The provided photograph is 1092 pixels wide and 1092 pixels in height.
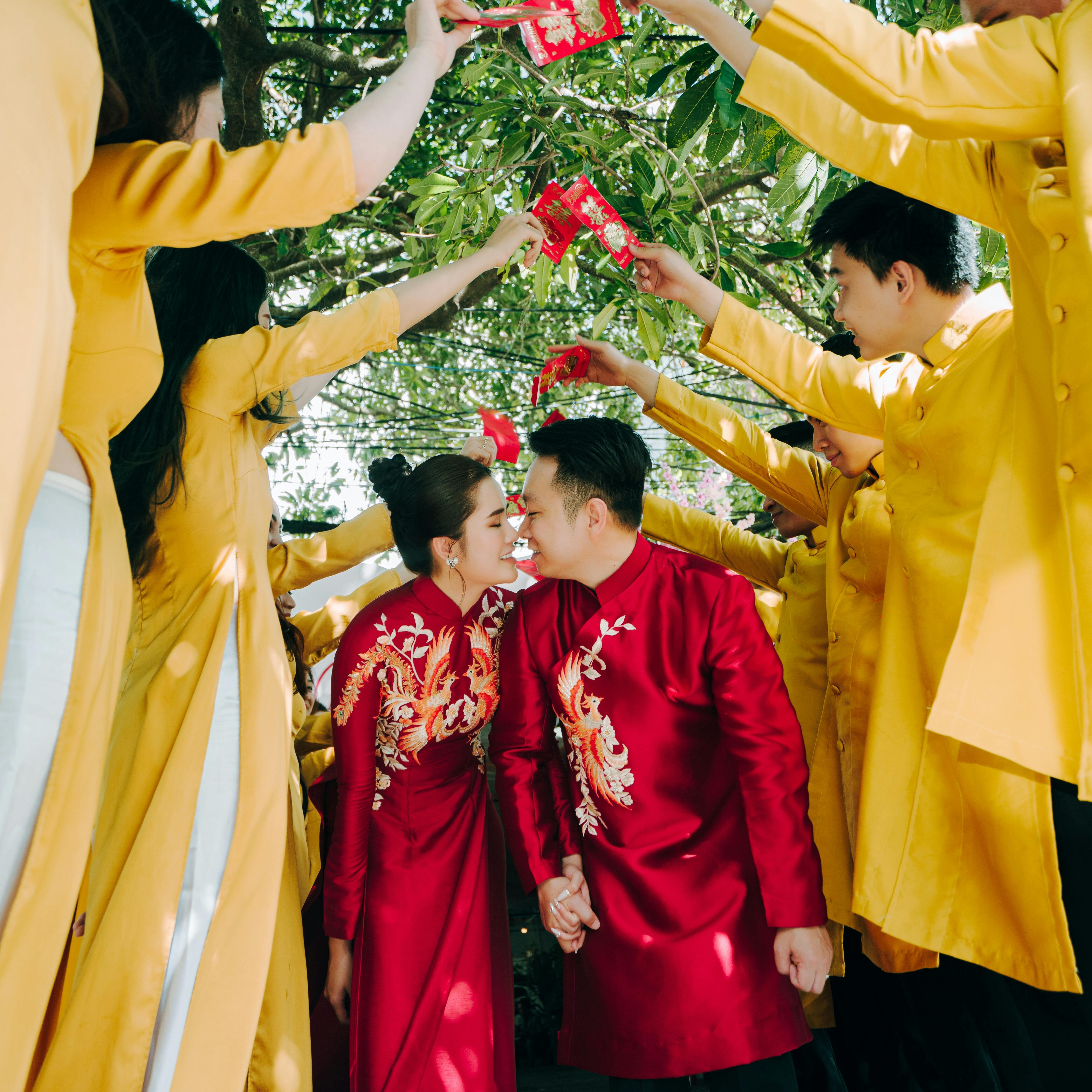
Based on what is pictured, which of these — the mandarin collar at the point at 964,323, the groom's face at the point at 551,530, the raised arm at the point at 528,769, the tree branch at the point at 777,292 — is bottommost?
the raised arm at the point at 528,769

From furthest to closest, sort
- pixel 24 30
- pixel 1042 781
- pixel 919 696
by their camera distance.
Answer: pixel 919 696 < pixel 1042 781 < pixel 24 30

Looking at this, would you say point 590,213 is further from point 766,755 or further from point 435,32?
point 766,755

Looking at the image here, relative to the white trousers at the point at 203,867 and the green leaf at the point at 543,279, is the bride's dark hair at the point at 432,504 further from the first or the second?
the white trousers at the point at 203,867

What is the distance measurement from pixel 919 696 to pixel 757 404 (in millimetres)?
2875

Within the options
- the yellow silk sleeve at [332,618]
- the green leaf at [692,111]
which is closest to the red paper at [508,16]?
the green leaf at [692,111]

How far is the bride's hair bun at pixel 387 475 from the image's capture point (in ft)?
9.39

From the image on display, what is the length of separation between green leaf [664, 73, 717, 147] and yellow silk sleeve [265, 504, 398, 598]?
1.51m

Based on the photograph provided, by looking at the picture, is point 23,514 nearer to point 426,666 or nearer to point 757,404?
point 426,666

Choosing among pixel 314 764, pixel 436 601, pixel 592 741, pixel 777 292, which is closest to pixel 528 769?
pixel 592 741

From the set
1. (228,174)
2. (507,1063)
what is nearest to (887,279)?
(228,174)

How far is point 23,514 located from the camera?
0.90 meters

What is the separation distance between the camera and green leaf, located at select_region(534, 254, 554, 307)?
2.41 metres

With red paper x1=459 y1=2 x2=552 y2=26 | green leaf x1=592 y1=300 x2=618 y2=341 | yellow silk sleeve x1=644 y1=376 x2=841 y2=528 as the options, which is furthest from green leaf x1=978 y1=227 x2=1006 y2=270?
red paper x1=459 y1=2 x2=552 y2=26

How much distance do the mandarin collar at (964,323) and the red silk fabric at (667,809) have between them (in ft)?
2.01
